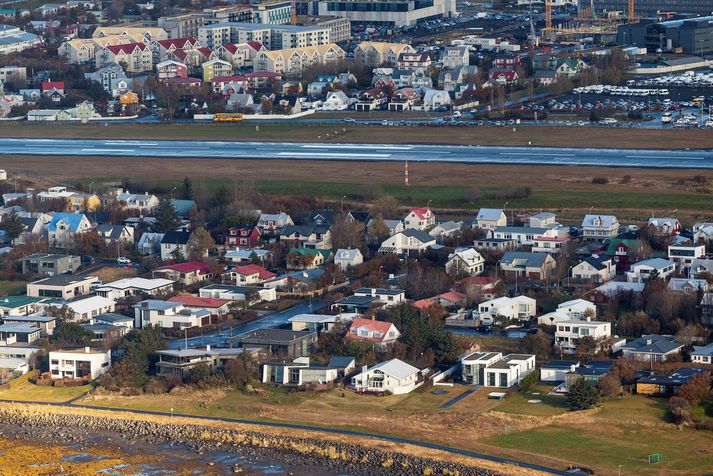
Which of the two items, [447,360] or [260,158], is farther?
[260,158]

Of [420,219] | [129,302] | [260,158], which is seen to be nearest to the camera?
[129,302]

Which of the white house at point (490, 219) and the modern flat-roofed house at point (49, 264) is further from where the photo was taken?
the white house at point (490, 219)

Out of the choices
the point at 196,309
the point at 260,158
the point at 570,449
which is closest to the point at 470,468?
the point at 570,449

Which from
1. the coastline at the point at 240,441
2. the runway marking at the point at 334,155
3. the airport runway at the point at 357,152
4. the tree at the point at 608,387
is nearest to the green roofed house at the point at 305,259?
the coastline at the point at 240,441

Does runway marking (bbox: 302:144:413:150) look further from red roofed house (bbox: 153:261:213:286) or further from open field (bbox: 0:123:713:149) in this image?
red roofed house (bbox: 153:261:213:286)

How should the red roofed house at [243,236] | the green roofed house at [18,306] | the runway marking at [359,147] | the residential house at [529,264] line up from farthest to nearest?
the runway marking at [359,147] < the red roofed house at [243,236] < the residential house at [529,264] < the green roofed house at [18,306]

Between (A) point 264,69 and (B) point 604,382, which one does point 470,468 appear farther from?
(A) point 264,69

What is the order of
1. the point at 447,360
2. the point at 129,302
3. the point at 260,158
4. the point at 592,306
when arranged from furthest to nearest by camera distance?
1. the point at 260,158
2. the point at 129,302
3. the point at 592,306
4. the point at 447,360

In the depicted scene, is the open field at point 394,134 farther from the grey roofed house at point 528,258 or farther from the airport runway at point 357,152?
the grey roofed house at point 528,258
